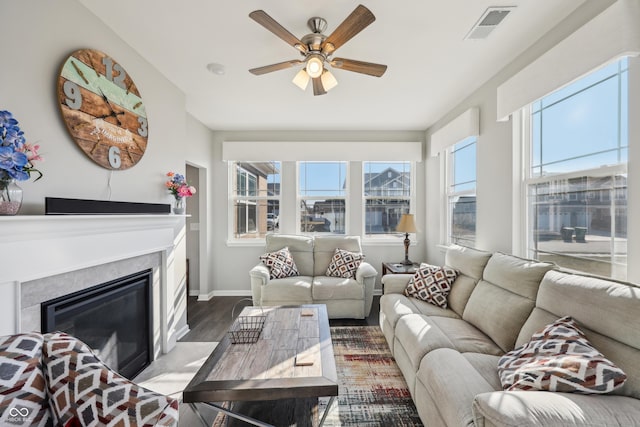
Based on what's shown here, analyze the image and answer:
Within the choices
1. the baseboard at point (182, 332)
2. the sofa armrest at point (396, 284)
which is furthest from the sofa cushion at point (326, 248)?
the baseboard at point (182, 332)

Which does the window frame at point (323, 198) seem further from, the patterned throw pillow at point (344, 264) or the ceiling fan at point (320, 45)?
the ceiling fan at point (320, 45)

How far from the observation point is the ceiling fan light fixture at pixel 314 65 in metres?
1.97

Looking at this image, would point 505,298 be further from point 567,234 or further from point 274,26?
point 274,26

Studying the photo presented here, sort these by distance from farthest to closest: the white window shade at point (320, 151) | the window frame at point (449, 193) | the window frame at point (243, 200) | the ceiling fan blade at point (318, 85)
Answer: the window frame at point (243, 200)
the white window shade at point (320, 151)
the window frame at point (449, 193)
the ceiling fan blade at point (318, 85)

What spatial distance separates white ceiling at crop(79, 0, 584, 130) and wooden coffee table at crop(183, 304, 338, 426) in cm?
215

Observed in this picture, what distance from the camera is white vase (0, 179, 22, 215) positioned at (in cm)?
128

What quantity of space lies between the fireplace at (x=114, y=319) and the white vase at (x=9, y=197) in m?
0.57

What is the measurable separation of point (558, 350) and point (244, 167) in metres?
4.30

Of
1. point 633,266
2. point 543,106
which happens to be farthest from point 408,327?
point 543,106

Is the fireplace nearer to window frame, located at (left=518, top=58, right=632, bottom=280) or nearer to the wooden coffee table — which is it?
the wooden coffee table

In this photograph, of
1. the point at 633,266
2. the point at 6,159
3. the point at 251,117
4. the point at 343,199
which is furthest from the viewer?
the point at 343,199

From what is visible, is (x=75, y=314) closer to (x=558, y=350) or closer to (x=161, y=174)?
(x=161, y=174)

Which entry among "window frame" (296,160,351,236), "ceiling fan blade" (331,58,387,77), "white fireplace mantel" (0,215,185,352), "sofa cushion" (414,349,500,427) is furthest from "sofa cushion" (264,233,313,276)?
"ceiling fan blade" (331,58,387,77)

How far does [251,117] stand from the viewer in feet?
12.8
